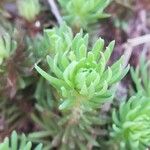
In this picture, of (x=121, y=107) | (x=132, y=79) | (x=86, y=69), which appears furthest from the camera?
(x=132, y=79)

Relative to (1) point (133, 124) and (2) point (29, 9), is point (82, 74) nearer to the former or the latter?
(1) point (133, 124)

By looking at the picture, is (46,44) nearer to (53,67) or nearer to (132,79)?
(53,67)

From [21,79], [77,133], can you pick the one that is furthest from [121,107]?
[21,79]

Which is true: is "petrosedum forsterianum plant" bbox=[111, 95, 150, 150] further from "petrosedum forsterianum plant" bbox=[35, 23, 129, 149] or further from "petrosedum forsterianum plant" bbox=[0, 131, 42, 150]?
"petrosedum forsterianum plant" bbox=[0, 131, 42, 150]

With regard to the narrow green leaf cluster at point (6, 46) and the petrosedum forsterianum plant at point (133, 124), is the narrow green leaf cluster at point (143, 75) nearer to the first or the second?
the petrosedum forsterianum plant at point (133, 124)

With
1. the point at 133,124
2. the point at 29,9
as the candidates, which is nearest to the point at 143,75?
the point at 133,124

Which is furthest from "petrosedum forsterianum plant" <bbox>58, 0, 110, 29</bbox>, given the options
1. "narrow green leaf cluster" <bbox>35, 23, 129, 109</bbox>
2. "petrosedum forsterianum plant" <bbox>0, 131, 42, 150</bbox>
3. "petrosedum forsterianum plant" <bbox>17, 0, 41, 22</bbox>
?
"petrosedum forsterianum plant" <bbox>0, 131, 42, 150</bbox>
